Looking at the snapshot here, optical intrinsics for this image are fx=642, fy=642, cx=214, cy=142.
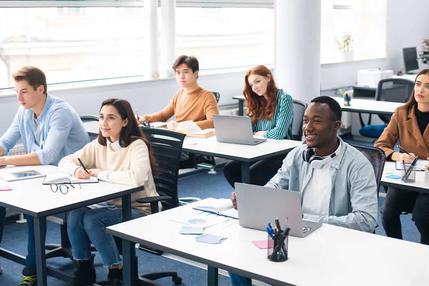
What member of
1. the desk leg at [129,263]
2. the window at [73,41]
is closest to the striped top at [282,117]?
the window at [73,41]

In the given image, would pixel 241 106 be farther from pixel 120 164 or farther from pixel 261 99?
pixel 120 164

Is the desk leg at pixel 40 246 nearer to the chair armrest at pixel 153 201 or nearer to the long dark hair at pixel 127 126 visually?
the chair armrest at pixel 153 201

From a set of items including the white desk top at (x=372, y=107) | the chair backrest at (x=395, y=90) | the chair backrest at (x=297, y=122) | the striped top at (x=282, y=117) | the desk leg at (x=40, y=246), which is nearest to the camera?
the desk leg at (x=40, y=246)

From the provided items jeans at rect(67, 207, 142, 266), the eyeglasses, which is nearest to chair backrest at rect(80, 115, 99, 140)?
the eyeglasses

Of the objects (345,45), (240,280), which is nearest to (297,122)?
(240,280)

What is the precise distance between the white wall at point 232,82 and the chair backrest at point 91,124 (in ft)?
1.87

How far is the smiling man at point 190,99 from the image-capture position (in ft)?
18.6

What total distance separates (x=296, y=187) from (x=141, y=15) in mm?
3936

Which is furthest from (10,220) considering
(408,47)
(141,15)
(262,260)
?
(408,47)

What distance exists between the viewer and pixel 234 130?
4859 mm

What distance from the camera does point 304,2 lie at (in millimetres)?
6512

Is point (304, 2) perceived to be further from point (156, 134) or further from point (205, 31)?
point (156, 134)

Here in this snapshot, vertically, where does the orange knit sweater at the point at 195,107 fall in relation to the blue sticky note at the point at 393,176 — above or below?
above

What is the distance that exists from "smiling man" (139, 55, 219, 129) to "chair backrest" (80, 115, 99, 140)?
0.48 meters
